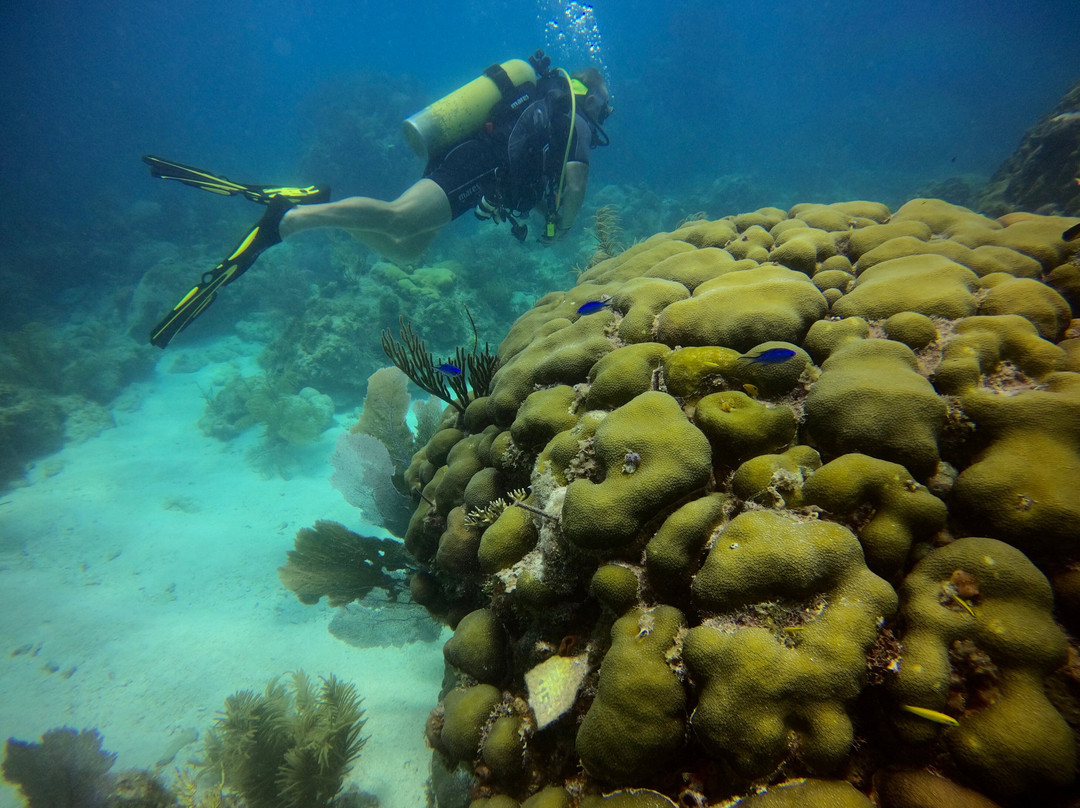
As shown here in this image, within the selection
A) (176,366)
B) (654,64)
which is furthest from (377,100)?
(654,64)

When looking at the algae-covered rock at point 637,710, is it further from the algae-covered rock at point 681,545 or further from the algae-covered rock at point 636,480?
the algae-covered rock at point 636,480

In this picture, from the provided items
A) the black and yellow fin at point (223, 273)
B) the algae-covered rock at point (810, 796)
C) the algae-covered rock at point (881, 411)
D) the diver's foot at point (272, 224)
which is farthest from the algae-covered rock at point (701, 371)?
the diver's foot at point (272, 224)

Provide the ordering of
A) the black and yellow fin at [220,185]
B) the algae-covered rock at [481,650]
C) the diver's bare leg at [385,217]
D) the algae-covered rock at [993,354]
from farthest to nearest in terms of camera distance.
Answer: the black and yellow fin at [220,185] < the diver's bare leg at [385,217] < the algae-covered rock at [481,650] < the algae-covered rock at [993,354]

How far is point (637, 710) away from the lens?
5.34 ft

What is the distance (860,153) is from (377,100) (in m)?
40.6

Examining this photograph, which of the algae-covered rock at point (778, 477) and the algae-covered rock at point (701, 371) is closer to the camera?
the algae-covered rock at point (778, 477)

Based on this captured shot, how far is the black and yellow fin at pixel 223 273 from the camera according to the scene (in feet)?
16.7

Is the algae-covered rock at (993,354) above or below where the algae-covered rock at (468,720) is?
above

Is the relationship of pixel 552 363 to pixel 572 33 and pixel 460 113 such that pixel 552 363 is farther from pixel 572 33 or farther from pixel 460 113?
pixel 572 33

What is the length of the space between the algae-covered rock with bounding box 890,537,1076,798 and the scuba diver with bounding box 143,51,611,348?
17.9ft

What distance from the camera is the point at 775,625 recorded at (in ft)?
5.22

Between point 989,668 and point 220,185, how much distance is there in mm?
8174

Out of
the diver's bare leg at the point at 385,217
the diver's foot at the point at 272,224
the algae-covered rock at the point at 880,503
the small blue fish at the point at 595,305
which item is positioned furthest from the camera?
the diver's foot at the point at 272,224

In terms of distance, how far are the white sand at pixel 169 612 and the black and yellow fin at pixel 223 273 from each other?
416 centimetres
